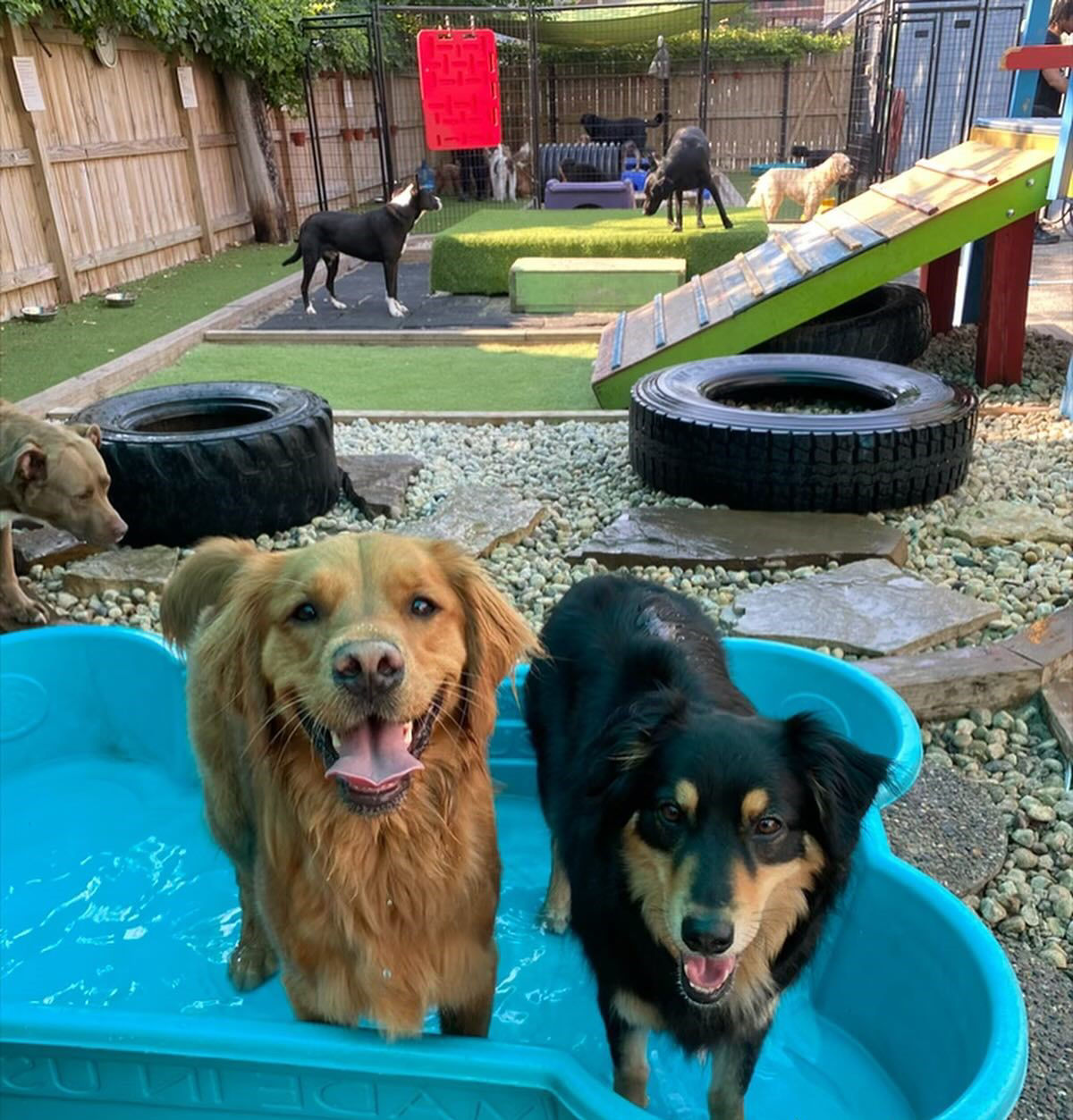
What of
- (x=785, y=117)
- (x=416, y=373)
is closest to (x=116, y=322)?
(x=416, y=373)

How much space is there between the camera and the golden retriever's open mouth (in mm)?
1725

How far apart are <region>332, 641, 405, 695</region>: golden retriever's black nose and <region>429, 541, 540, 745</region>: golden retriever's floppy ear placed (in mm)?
296

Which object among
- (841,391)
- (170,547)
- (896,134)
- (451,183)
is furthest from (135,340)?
(451,183)

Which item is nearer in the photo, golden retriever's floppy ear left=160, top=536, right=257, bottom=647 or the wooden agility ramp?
golden retriever's floppy ear left=160, top=536, right=257, bottom=647

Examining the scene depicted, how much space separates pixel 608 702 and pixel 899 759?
0.81 meters

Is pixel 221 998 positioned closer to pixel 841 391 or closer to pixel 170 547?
pixel 170 547

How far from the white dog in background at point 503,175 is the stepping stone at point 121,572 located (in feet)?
59.1

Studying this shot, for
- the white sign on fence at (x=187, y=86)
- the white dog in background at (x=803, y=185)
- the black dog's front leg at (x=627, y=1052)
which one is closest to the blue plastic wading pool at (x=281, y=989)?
the black dog's front leg at (x=627, y=1052)

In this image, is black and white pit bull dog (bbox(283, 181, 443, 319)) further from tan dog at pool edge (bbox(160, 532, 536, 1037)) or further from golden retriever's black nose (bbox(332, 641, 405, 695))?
golden retriever's black nose (bbox(332, 641, 405, 695))

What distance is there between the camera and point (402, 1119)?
1.82 meters

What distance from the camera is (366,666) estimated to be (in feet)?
5.34

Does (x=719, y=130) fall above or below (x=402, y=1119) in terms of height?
above

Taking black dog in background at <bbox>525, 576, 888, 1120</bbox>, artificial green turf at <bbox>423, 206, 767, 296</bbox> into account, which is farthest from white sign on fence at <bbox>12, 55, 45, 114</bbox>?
black dog in background at <bbox>525, 576, 888, 1120</bbox>

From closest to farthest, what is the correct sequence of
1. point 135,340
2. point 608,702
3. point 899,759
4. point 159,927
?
point 608,702 → point 899,759 → point 159,927 → point 135,340
